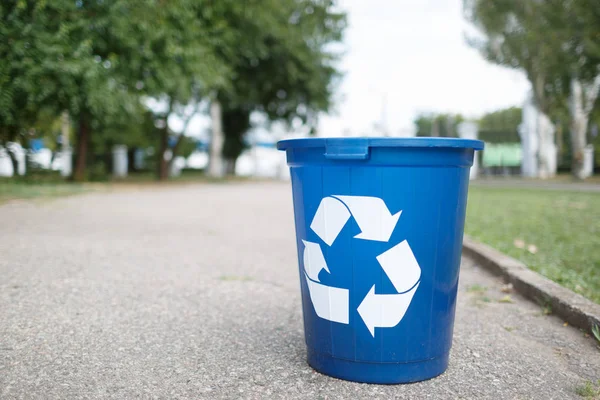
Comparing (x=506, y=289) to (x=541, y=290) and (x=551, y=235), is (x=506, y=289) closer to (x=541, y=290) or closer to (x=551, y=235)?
(x=541, y=290)

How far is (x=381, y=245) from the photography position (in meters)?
2.38

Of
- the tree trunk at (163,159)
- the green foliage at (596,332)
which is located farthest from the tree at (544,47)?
the tree trunk at (163,159)

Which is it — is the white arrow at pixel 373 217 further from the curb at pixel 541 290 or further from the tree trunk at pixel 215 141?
the tree trunk at pixel 215 141

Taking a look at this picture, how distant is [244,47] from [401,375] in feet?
54.3

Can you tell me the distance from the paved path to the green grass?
512 mm

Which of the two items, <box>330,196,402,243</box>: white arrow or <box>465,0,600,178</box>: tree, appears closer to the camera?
<box>330,196,402,243</box>: white arrow

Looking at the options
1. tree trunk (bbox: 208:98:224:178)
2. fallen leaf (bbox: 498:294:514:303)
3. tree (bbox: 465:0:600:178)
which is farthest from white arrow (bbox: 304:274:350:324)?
tree trunk (bbox: 208:98:224:178)

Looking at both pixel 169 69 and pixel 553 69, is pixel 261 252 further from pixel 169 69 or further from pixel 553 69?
pixel 553 69

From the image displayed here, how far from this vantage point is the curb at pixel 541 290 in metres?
3.36

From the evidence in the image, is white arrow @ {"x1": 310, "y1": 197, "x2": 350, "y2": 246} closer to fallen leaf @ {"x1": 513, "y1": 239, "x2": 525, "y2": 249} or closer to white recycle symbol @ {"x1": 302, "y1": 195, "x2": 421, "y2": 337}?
white recycle symbol @ {"x1": 302, "y1": 195, "x2": 421, "y2": 337}

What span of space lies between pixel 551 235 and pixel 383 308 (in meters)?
5.10

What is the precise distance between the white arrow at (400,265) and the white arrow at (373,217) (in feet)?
0.22

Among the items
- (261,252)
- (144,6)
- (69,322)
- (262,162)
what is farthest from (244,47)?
(262,162)

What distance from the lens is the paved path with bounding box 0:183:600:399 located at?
8.13ft
